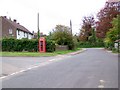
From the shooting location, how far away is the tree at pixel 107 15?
2709 inches

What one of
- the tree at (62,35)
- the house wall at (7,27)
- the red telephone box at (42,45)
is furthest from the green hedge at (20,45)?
the house wall at (7,27)

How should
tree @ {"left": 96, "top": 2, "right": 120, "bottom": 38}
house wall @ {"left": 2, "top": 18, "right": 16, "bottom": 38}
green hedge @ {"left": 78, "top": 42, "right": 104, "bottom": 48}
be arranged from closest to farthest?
1. tree @ {"left": 96, "top": 2, "right": 120, "bottom": 38}
2. house wall @ {"left": 2, "top": 18, "right": 16, "bottom": 38}
3. green hedge @ {"left": 78, "top": 42, "right": 104, "bottom": 48}

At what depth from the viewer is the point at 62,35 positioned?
74562 mm

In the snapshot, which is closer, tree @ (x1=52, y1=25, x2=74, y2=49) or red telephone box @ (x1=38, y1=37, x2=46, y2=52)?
red telephone box @ (x1=38, y1=37, x2=46, y2=52)

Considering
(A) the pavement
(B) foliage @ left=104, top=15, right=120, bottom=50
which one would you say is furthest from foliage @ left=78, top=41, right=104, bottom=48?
(A) the pavement

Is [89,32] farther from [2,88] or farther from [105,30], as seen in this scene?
[2,88]

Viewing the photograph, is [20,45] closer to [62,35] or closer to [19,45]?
[19,45]

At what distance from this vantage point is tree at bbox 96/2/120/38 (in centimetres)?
6881

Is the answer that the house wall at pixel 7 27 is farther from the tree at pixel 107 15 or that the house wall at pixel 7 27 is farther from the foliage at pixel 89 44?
the foliage at pixel 89 44

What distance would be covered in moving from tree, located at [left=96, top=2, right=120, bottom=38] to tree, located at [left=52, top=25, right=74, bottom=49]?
23.2 feet

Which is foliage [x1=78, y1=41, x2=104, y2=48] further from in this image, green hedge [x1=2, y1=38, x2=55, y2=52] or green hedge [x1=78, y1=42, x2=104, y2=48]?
green hedge [x1=2, y1=38, x2=55, y2=52]

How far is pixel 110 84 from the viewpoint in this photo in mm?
13398

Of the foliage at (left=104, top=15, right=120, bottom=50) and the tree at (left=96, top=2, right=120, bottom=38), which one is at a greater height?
the tree at (left=96, top=2, right=120, bottom=38)

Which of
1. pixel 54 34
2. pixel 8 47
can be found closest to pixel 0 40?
pixel 8 47
